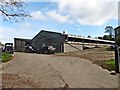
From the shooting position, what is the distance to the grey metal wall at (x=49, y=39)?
5645cm

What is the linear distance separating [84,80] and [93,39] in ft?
190

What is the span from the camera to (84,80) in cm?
1177

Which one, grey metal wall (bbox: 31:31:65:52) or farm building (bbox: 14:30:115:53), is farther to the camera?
grey metal wall (bbox: 31:31:65:52)

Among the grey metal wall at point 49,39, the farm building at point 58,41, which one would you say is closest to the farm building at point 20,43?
the farm building at point 58,41

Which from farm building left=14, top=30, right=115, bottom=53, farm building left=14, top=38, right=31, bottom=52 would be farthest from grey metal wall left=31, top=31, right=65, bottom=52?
farm building left=14, top=38, right=31, bottom=52

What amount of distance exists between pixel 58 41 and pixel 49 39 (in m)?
5.73

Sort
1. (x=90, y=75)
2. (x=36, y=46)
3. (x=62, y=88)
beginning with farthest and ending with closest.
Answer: (x=36, y=46), (x=90, y=75), (x=62, y=88)

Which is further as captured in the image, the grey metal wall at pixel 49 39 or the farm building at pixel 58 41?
the grey metal wall at pixel 49 39

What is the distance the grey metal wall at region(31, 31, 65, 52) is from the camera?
56.5m

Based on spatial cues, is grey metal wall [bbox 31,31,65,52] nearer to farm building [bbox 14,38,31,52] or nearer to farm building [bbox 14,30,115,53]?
farm building [bbox 14,30,115,53]

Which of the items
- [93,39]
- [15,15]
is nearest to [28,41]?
[93,39]

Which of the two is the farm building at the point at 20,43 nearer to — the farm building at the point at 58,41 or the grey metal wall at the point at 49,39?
the farm building at the point at 58,41

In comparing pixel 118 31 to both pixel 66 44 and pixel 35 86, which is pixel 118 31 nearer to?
pixel 66 44

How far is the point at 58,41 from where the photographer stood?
5769cm
